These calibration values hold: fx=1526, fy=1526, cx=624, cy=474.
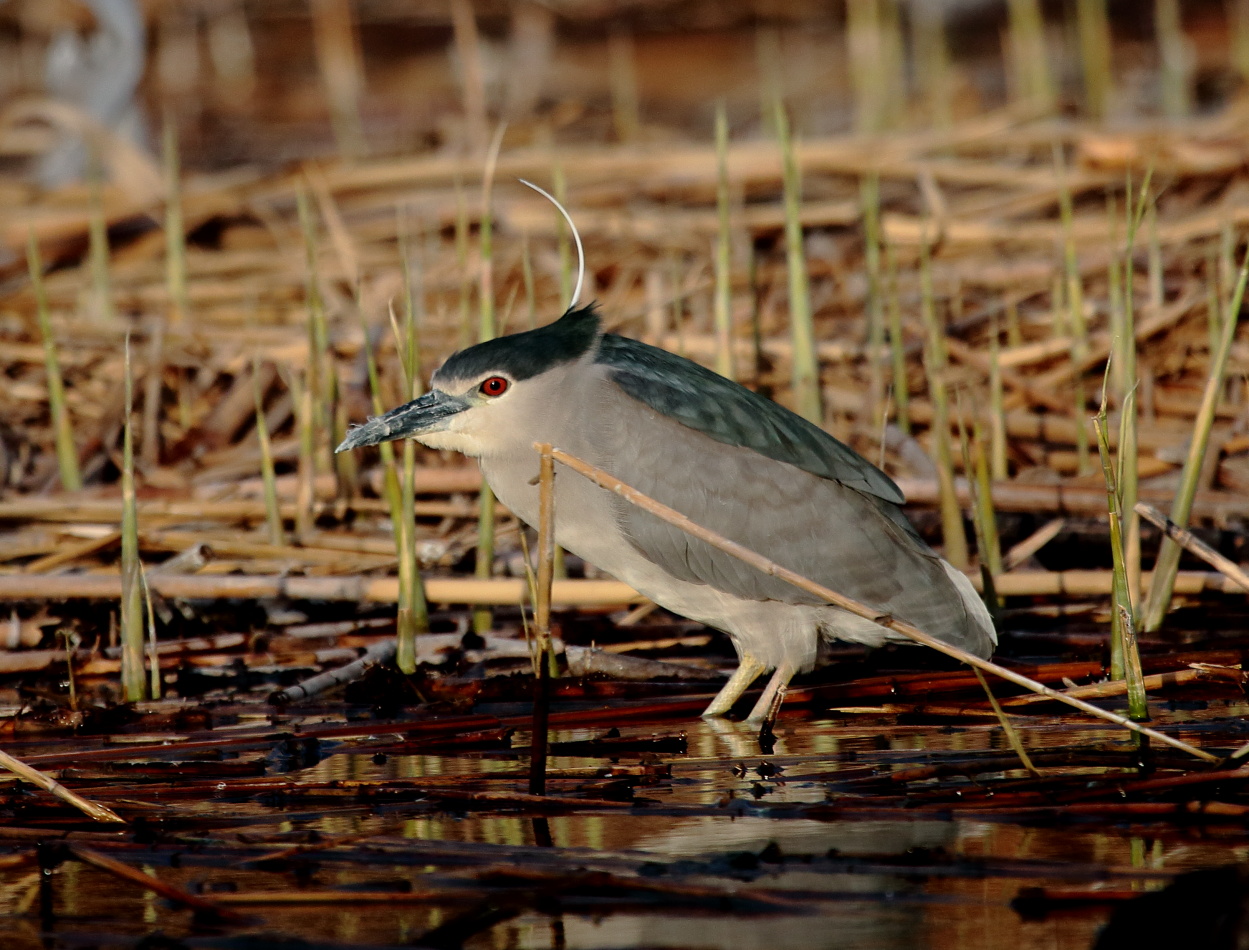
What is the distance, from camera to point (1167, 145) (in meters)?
8.16

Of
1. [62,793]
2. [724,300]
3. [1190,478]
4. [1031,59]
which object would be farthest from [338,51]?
[62,793]

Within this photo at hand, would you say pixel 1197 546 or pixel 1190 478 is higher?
pixel 1190 478

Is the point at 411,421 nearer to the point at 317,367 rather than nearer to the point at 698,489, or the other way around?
the point at 698,489

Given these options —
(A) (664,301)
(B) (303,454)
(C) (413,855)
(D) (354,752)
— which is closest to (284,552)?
(B) (303,454)

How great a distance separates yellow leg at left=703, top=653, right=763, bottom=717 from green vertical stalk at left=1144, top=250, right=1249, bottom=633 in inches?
47.7

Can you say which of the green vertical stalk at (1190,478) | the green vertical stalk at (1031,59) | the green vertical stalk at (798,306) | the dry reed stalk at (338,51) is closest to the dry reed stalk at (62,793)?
the green vertical stalk at (1190,478)

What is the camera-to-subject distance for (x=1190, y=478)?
169 inches

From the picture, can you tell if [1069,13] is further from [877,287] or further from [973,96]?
[877,287]

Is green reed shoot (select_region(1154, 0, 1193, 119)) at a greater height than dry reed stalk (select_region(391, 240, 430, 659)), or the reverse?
green reed shoot (select_region(1154, 0, 1193, 119))

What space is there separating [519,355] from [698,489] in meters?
0.60

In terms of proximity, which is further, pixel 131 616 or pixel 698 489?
pixel 131 616

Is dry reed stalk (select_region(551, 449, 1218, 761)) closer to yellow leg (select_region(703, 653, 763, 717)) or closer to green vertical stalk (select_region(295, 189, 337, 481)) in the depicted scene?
yellow leg (select_region(703, 653, 763, 717))

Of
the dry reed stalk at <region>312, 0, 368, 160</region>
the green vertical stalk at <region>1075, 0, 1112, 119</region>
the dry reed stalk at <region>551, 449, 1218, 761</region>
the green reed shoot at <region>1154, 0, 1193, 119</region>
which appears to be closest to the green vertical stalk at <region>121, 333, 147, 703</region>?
the dry reed stalk at <region>551, 449, 1218, 761</region>

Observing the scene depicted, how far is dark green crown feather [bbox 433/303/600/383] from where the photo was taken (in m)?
4.08
